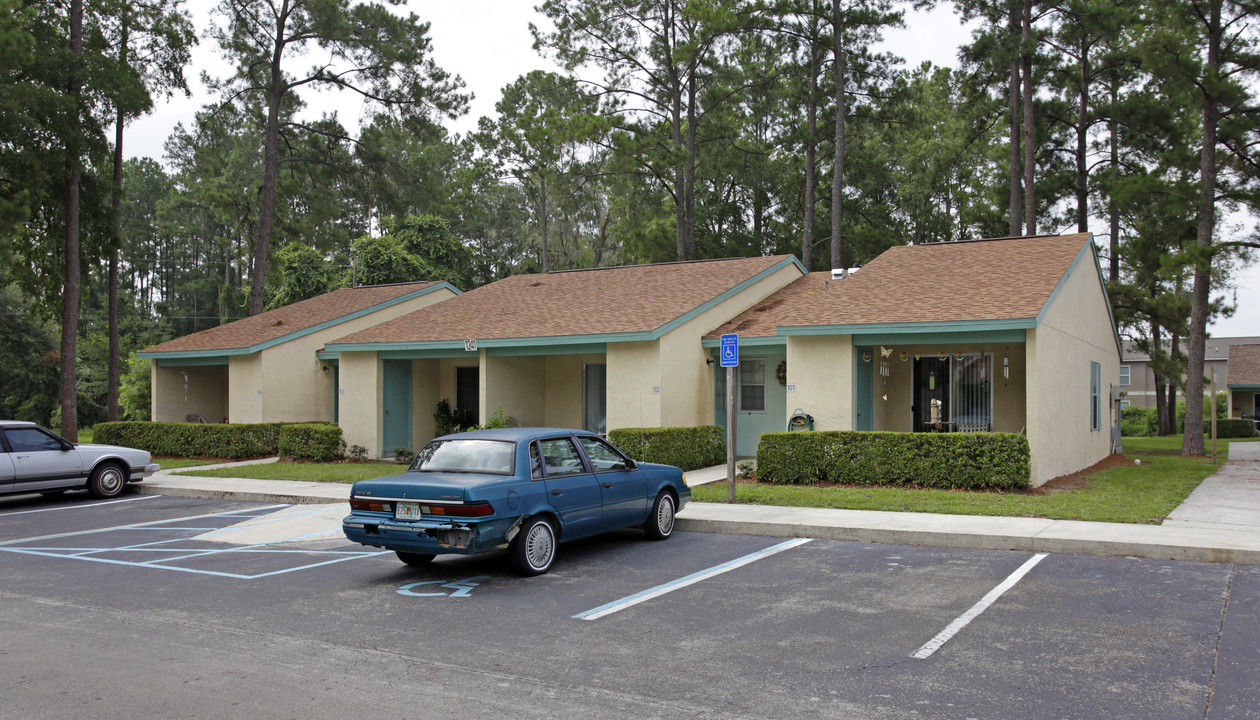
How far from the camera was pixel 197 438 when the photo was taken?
23.3 m

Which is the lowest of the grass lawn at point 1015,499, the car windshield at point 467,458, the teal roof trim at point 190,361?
the grass lawn at point 1015,499

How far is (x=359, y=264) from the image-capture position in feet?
143

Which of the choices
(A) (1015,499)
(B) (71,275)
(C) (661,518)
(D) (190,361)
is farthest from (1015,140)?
(B) (71,275)

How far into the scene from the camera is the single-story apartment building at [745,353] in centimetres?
1614

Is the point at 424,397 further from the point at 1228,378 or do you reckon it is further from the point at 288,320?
the point at 1228,378

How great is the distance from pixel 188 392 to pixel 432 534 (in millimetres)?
21415

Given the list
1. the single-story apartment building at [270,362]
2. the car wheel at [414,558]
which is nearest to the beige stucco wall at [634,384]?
the car wheel at [414,558]

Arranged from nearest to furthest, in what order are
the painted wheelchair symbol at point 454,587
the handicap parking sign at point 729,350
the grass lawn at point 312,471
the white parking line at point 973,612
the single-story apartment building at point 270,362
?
the white parking line at point 973,612 → the painted wheelchair symbol at point 454,587 → the handicap parking sign at point 729,350 → the grass lawn at point 312,471 → the single-story apartment building at point 270,362

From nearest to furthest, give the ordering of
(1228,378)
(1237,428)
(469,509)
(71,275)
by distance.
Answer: (469,509)
(71,275)
(1237,428)
(1228,378)

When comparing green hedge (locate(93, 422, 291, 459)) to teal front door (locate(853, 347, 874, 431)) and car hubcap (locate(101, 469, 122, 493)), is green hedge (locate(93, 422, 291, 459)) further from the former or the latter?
teal front door (locate(853, 347, 874, 431))

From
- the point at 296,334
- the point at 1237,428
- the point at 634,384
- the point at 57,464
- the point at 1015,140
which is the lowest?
the point at 1237,428

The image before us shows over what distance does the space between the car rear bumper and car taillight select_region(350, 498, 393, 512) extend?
0.08 m

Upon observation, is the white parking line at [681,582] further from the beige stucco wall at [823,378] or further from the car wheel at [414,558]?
the beige stucco wall at [823,378]

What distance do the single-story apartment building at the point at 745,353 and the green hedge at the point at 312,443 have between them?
2.02ft
